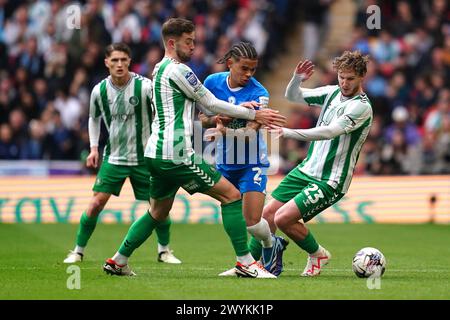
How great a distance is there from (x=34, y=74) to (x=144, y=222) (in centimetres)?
1231

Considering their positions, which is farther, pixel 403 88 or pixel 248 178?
pixel 403 88

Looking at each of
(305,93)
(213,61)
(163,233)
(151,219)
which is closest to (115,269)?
(151,219)

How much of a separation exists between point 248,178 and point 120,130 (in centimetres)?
258

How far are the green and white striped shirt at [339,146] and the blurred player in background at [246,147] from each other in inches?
20.8

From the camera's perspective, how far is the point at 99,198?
12.1 meters

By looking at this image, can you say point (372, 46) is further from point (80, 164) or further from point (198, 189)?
→ point (198, 189)

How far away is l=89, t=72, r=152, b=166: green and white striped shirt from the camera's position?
1220 centimetres

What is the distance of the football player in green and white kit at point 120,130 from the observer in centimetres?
1210

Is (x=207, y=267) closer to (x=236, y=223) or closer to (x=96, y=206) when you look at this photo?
(x=236, y=223)

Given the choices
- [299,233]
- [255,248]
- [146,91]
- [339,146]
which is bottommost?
[255,248]

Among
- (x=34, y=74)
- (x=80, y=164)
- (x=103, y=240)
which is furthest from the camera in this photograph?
(x=34, y=74)

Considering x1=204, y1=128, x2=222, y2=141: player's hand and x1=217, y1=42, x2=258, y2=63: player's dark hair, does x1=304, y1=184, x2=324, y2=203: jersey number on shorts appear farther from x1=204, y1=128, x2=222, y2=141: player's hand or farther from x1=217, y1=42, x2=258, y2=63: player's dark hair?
x1=217, y1=42, x2=258, y2=63: player's dark hair

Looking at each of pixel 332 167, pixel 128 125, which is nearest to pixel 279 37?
pixel 128 125
